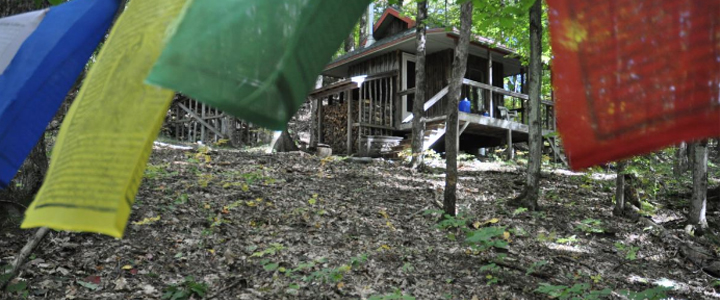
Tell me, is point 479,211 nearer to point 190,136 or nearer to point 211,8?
point 211,8

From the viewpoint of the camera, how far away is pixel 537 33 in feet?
26.7

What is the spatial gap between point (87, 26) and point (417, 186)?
26.6 feet

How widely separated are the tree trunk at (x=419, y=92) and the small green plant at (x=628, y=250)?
523 centimetres

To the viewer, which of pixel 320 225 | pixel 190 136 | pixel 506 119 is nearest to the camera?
pixel 320 225

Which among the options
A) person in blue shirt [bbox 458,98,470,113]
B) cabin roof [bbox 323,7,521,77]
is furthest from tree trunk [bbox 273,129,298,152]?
person in blue shirt [bbox 458,98,470,113]

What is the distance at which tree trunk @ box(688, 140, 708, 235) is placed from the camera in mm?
7320

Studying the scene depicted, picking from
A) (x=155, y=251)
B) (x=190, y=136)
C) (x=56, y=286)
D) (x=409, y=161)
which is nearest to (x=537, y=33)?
(x=409, y=161)

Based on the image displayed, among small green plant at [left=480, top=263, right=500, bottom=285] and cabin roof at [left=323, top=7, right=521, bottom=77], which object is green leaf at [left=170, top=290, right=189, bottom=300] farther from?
cabin roof at [left=323, top=7, right=521, bottom=77]

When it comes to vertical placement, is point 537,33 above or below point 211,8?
above

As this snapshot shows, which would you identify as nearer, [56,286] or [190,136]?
[56,286]

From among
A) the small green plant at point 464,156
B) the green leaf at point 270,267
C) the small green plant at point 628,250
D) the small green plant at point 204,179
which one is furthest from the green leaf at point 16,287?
the small green plant at point 464,156

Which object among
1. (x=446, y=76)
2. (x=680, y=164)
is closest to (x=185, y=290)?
(x=446, y=76)

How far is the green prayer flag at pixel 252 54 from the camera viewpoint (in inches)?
35.8

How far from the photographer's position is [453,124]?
7340 millimetres
